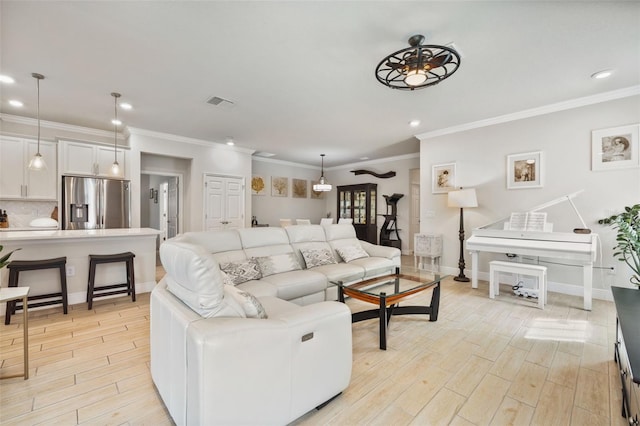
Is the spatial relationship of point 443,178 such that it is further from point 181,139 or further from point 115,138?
point 115,138

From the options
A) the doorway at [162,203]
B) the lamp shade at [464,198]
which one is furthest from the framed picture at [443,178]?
the doorway at [162,203]

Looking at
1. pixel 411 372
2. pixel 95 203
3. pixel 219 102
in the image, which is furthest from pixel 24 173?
pixel 411 372

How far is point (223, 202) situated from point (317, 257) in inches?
133

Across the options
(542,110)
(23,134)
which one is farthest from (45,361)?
(542,110)

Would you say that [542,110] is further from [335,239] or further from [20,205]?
[20,205]

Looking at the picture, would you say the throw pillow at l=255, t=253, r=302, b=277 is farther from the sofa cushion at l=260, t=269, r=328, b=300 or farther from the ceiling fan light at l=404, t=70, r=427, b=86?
the ceiling fan light at l=404, t=70, r=427, b=86

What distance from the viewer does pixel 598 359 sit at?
2166mm

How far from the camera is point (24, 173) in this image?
4.28 metres

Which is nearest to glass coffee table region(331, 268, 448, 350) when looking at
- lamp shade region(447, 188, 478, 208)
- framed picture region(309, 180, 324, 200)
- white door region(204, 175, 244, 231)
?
lamp shade region(447, 188, 478, 208)

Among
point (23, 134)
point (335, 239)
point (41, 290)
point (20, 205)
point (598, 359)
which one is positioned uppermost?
point (23, 134)

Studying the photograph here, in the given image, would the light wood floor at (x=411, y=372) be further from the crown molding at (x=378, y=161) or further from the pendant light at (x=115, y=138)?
the crown molding at (x=378, y=161)

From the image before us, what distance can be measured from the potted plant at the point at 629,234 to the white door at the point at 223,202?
622 cm

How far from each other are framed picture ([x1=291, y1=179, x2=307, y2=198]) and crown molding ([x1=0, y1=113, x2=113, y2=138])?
453 cm

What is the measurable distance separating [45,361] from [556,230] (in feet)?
19.2
